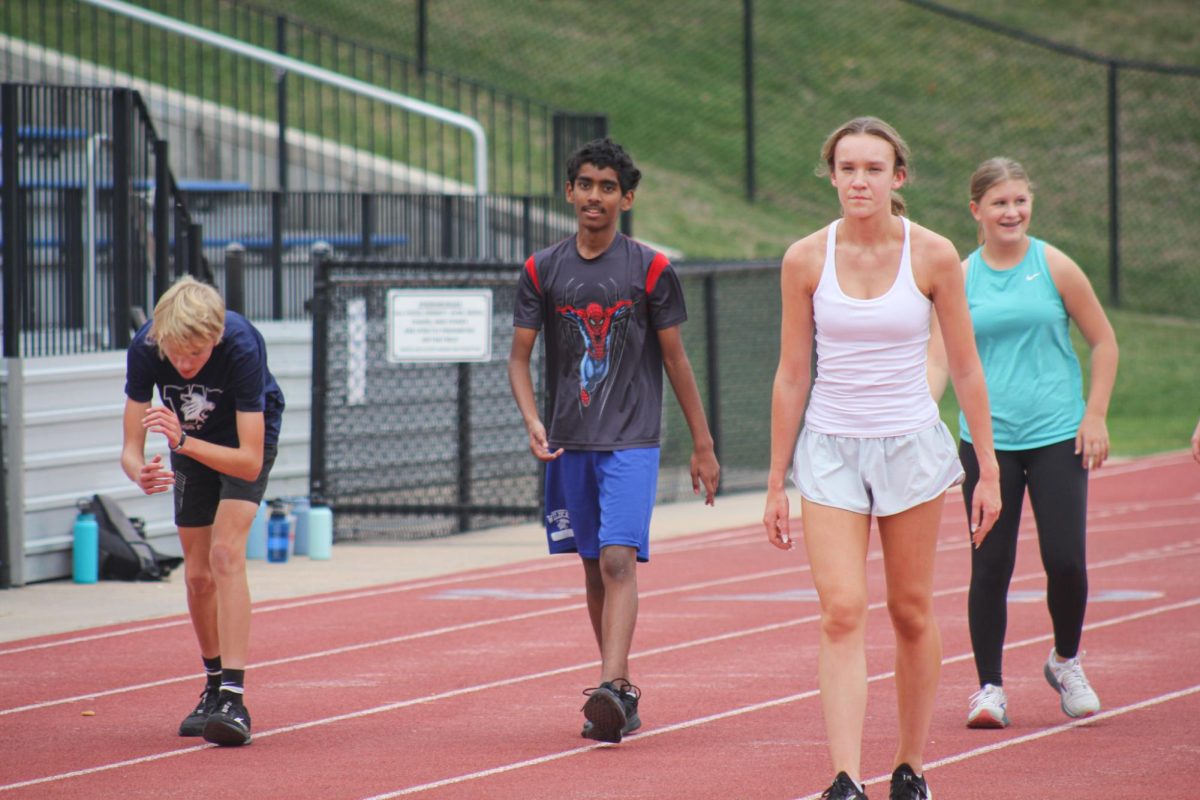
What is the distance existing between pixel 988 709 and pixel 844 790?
189cm

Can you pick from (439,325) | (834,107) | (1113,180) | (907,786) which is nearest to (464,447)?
(439,325)

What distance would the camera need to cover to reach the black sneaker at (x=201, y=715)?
688 cm

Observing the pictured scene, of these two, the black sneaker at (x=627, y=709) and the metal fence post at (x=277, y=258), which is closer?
the black sneaker at (x=627, y=709)

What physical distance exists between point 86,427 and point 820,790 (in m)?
6.70

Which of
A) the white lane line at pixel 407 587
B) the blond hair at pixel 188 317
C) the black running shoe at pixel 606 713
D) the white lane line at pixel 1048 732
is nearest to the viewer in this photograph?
the white lane line at pixel 1048 732

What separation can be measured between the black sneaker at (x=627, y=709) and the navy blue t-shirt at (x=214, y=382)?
165 cm

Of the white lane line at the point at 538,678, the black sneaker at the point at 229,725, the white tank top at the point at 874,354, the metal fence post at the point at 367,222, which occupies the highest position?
the metal fence post at the point at 367,222

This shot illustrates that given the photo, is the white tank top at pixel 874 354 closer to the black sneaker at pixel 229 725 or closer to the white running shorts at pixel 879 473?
the white running shorts at pixel 879 473

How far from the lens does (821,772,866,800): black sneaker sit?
5.09 m

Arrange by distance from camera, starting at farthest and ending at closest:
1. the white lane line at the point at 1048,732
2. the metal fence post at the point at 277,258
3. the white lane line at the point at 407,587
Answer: the metal fence post at the point at 277,258
the white lane line at the point at 407,587
the white lane line at the point at 1048,732

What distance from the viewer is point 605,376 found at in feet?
23.1

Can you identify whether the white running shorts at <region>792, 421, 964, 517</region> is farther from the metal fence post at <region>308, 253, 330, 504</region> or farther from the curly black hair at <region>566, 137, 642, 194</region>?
the metal fence post at <region>308, 253, 330, 504</region>

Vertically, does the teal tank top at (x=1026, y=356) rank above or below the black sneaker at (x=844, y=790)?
above

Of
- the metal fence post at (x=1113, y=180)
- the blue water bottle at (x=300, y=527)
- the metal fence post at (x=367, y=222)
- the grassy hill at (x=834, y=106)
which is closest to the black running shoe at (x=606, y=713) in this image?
the blue water bottle at (x=300, y=527)
